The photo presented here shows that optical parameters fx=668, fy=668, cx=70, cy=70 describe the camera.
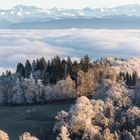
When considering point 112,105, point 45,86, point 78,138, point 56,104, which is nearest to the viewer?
point 78,138

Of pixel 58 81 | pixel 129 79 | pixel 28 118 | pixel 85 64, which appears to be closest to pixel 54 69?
pixel 58 81

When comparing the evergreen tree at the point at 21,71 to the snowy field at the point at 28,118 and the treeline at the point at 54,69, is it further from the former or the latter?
the snowy field at the point at 28,118

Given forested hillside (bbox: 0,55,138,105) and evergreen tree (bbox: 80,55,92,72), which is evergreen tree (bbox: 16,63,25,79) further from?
evergreen tree (bbox: 80,55,92,72)

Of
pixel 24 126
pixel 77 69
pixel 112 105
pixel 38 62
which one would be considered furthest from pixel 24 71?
pixel 112 105

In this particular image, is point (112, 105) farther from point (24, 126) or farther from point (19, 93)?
point (19, 93)

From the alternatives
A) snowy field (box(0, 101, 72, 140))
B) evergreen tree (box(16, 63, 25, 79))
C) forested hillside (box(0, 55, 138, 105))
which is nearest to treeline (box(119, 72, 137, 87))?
forested hillside (box(0, 55, 138, 105))

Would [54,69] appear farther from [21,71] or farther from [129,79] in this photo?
[129,79]
